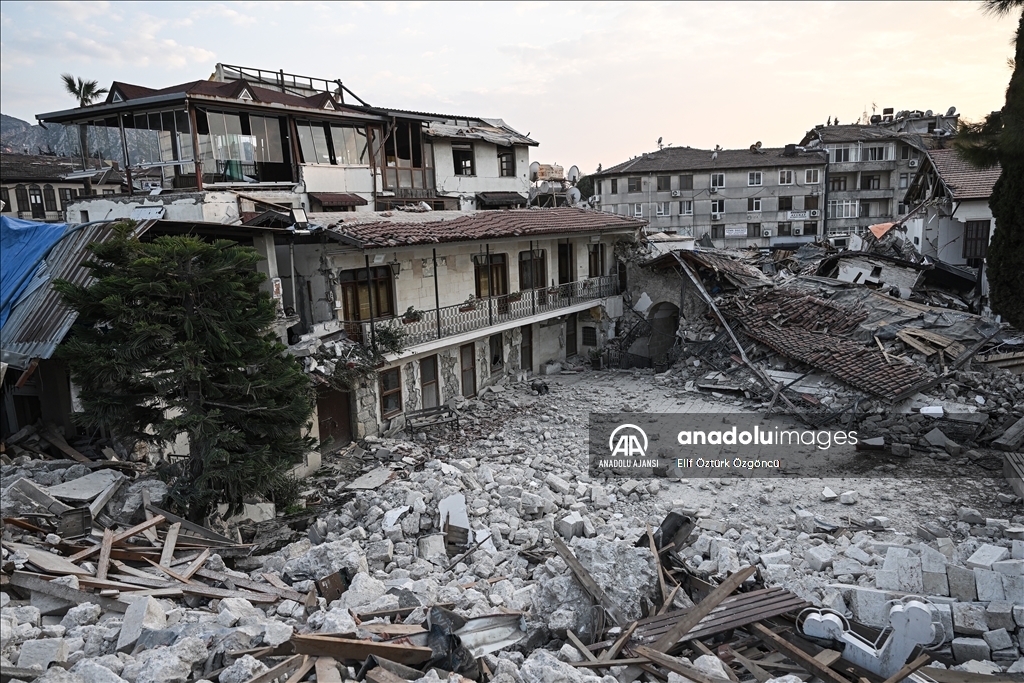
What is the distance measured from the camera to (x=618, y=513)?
537 inches

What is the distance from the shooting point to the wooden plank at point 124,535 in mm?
8914

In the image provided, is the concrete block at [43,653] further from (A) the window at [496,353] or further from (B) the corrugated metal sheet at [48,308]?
(A) the window at [496,353]

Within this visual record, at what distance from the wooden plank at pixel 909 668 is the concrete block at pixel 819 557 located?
2.92 metres

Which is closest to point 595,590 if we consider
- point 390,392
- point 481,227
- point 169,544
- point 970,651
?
point 970,651

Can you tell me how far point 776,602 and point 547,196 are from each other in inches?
1308

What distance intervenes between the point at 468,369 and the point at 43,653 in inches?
660

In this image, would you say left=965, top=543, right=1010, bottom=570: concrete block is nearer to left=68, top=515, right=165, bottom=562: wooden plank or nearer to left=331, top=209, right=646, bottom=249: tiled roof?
left=68, top=515, right=165, bottom=562: wooden plank

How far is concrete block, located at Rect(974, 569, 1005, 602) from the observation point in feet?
31.1

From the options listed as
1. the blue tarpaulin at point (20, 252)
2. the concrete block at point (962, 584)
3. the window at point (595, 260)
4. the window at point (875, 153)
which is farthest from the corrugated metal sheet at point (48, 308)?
the window at point (875, 153)

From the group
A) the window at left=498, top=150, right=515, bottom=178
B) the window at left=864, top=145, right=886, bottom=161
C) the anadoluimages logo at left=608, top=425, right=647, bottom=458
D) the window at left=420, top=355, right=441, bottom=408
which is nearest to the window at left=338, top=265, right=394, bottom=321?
the window at left=420, top=355, right=441, bottom=408

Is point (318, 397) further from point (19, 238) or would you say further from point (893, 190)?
point (893, 190)

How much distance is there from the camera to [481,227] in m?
22.1

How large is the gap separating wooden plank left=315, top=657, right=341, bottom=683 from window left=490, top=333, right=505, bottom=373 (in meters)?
17.3

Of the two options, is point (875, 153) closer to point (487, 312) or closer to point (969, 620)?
point (487, 312)
